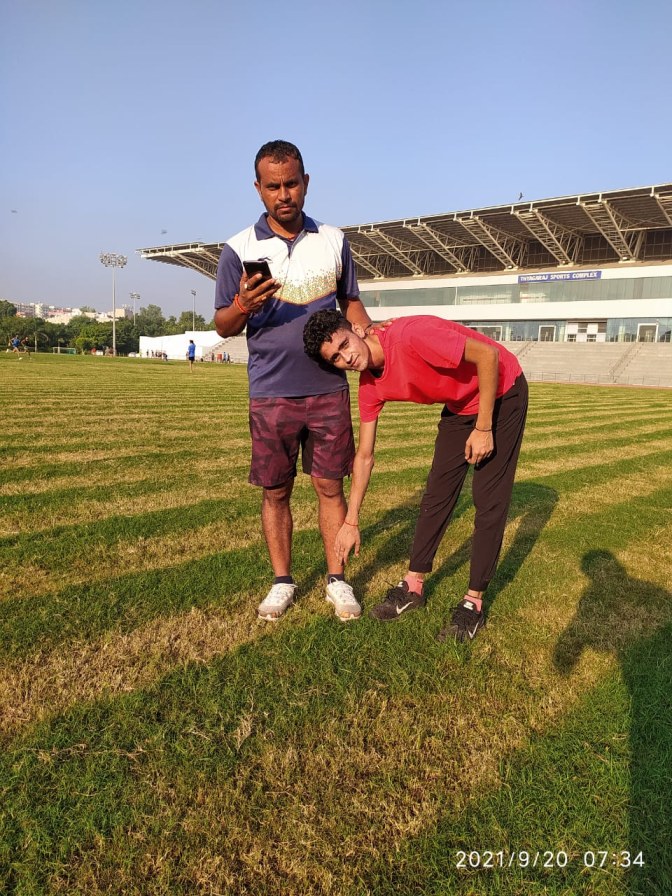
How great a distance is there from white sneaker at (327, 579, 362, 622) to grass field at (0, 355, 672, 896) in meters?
0.07

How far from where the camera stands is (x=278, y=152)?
2.78m

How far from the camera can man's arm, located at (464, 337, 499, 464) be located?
8.59ft

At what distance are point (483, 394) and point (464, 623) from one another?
1.17 metres

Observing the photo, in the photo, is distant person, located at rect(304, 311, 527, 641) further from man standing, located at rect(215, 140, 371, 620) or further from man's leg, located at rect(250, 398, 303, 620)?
man's leg, located at rect(250, 398, 303, 620)

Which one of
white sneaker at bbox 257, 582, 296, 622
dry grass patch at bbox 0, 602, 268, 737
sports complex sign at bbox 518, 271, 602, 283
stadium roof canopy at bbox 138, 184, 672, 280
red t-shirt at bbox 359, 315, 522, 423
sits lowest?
dry grass patch at bbox 0, 602, 268, 737

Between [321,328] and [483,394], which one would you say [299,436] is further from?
[483,394]

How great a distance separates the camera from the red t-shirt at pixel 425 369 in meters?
2.60

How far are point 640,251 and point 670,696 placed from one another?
55.3 metres

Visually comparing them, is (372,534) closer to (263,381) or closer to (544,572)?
(544,572)

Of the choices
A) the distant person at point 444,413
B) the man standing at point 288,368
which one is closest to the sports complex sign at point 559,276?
the distant person at point 444,413

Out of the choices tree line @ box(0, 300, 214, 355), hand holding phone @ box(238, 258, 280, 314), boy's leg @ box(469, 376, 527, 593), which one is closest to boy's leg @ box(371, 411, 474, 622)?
boy's leg @ box(469, 376, 527, 593)

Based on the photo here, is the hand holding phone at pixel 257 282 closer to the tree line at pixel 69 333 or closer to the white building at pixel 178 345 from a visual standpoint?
the white building at pixel 178 345

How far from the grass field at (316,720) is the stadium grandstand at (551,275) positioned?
4136 centimetres

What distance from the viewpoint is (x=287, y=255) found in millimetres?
3021
